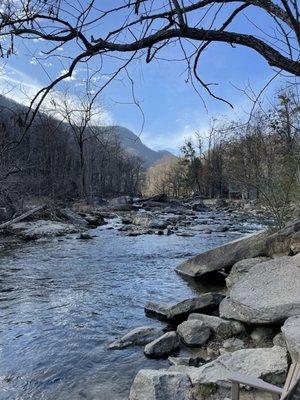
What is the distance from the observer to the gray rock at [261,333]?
589 cm

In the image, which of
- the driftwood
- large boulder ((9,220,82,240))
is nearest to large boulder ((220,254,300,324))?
large boulder ((9,220,82,240))

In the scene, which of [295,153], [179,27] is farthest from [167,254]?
[179,27]

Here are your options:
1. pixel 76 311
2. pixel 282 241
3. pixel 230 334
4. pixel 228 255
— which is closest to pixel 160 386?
pixel 230 334

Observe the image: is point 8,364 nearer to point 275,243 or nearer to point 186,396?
point 186,396

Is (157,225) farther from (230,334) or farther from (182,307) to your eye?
(230,334)

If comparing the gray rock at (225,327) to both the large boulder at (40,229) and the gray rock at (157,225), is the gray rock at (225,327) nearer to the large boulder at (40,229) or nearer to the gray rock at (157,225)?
the large boulder at (40,229)

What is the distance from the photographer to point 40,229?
61.8ft

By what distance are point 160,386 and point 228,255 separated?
6.21 metres

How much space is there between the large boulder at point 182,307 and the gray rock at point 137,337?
0.86 metres

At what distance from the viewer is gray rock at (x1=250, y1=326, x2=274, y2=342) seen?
5.89m

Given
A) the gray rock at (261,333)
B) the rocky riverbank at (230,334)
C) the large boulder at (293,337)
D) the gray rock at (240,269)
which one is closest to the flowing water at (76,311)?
the rocky riverbank at (230,334)

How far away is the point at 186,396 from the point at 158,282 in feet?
19.4

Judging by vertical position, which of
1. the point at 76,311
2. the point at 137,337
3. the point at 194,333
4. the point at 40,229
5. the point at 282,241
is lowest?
the point at 76,311

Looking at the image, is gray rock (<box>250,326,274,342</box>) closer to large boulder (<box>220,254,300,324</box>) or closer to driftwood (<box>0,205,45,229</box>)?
large boulder (<box>220,254,300,324</box>)
